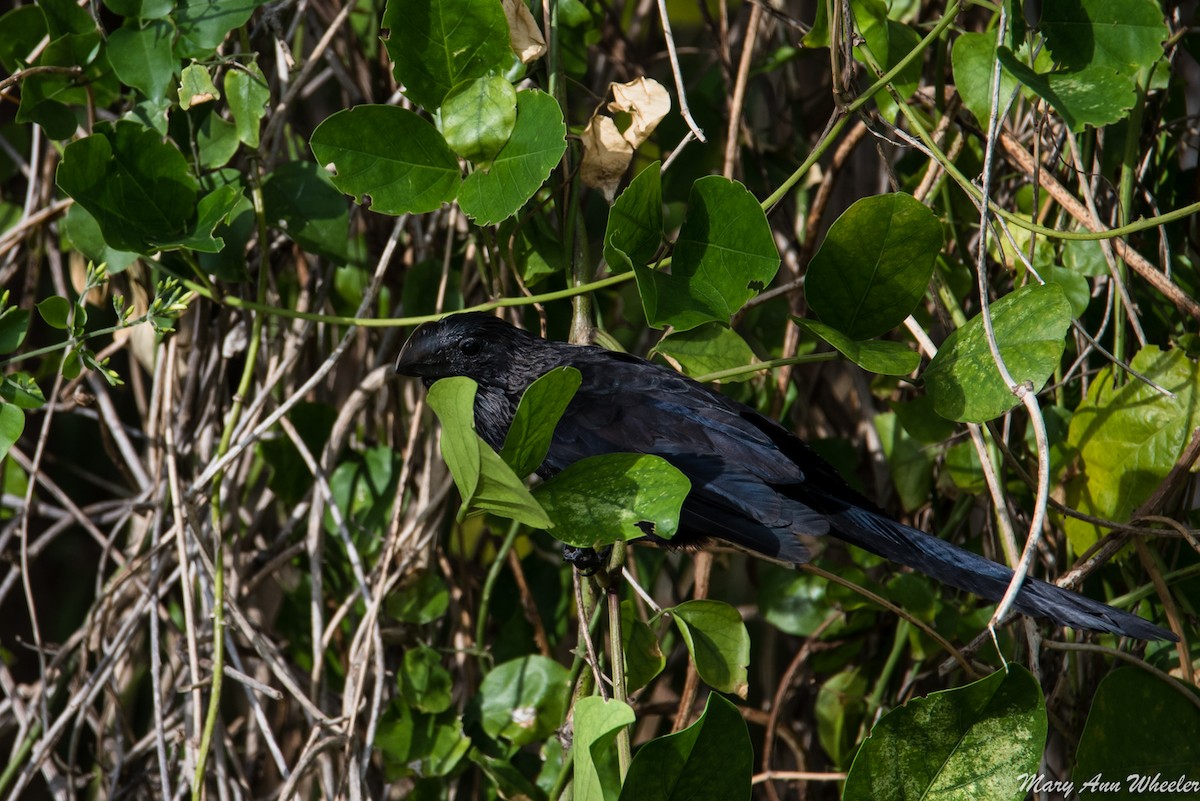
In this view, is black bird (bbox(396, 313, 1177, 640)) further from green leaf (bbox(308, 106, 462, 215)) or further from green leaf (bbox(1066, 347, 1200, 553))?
green leaf (bbox(308, 106, 462, 215))

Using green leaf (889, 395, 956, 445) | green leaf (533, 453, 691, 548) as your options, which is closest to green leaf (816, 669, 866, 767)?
green leaf (889, 395, 956, 445)

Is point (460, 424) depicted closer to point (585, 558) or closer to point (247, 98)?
point (585, 558)

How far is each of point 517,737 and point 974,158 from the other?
1.53m

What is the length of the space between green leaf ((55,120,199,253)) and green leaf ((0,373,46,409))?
308 mm

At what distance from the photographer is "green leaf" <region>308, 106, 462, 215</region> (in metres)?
1.69

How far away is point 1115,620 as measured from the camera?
1.71 meters

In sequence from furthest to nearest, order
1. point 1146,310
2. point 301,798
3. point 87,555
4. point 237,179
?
point 87,555, point 301,798, point 1146,310, point 237,179

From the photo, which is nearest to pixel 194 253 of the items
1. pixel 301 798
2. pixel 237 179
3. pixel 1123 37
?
pixel 237 179

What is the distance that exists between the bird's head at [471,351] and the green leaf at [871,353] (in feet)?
2.64

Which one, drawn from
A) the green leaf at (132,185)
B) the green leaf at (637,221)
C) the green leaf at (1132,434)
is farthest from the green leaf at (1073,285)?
the green leaf at (132,185)

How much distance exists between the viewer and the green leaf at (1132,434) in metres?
1.82

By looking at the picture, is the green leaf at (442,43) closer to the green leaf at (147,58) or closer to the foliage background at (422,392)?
the foliage background at (422,392)

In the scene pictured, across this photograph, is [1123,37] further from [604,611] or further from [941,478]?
[604,611]

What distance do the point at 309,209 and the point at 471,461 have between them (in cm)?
104
